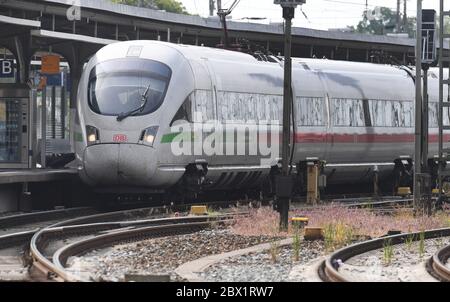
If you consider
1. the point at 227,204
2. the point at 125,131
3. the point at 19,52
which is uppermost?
the point at 19,52

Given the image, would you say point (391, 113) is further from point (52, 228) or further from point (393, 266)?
point (393, 266)

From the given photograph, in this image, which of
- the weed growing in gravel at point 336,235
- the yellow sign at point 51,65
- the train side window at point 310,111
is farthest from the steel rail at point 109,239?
the yellow sign at point 51,65

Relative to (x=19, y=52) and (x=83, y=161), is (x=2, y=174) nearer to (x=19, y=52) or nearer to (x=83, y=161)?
(x=83, y=161)

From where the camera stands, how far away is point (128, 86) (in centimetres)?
2231

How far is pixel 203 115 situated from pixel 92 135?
235 cm

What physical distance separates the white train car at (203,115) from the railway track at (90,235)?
224 centimetres

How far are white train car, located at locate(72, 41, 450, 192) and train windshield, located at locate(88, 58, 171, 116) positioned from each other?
0.07 ft

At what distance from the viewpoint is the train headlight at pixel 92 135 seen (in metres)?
22.3

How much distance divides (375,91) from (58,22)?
916 cm

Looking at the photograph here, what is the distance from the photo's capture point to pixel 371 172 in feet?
97.9

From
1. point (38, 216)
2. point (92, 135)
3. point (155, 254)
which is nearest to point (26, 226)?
point (38, 216)

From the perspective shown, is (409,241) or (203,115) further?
(203,115)

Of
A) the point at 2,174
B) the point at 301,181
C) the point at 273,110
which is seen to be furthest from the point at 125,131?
the point at 301,181
